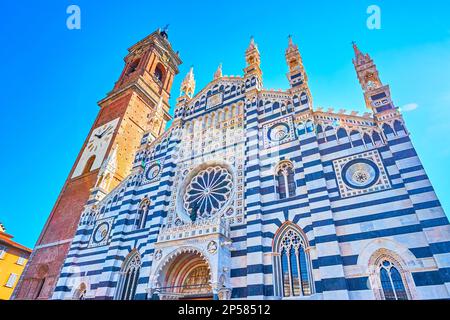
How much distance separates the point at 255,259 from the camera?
43.5 ft

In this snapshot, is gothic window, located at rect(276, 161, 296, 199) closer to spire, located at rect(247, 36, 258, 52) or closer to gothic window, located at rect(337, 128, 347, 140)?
gothic window, located at rect(337, 128, 347, 140)

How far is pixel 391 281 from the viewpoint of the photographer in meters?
10.9

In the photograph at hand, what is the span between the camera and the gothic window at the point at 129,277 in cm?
1664

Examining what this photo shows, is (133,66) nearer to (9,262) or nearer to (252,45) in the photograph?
(252,45)

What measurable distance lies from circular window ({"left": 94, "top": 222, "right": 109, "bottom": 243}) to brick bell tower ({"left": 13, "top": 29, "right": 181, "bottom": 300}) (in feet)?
10.1

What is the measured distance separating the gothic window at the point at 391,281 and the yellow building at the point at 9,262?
3957 centimetres

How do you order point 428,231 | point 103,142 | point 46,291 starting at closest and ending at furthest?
point 428,231, point 46,291, point 103,142

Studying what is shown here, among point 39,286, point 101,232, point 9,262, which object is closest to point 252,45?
point 101,232

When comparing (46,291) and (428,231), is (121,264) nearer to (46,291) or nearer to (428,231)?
(46,291)

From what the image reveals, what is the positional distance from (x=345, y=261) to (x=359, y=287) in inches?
42.2

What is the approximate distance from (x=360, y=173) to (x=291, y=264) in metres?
5.51

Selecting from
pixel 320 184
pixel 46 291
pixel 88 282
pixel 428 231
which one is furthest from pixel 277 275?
pixel 46 291

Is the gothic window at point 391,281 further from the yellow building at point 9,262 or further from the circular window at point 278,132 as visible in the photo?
the yellow building at point 9,262

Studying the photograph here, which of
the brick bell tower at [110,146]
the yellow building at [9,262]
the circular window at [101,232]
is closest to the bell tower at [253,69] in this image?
the brick bell tower at [110,146]
